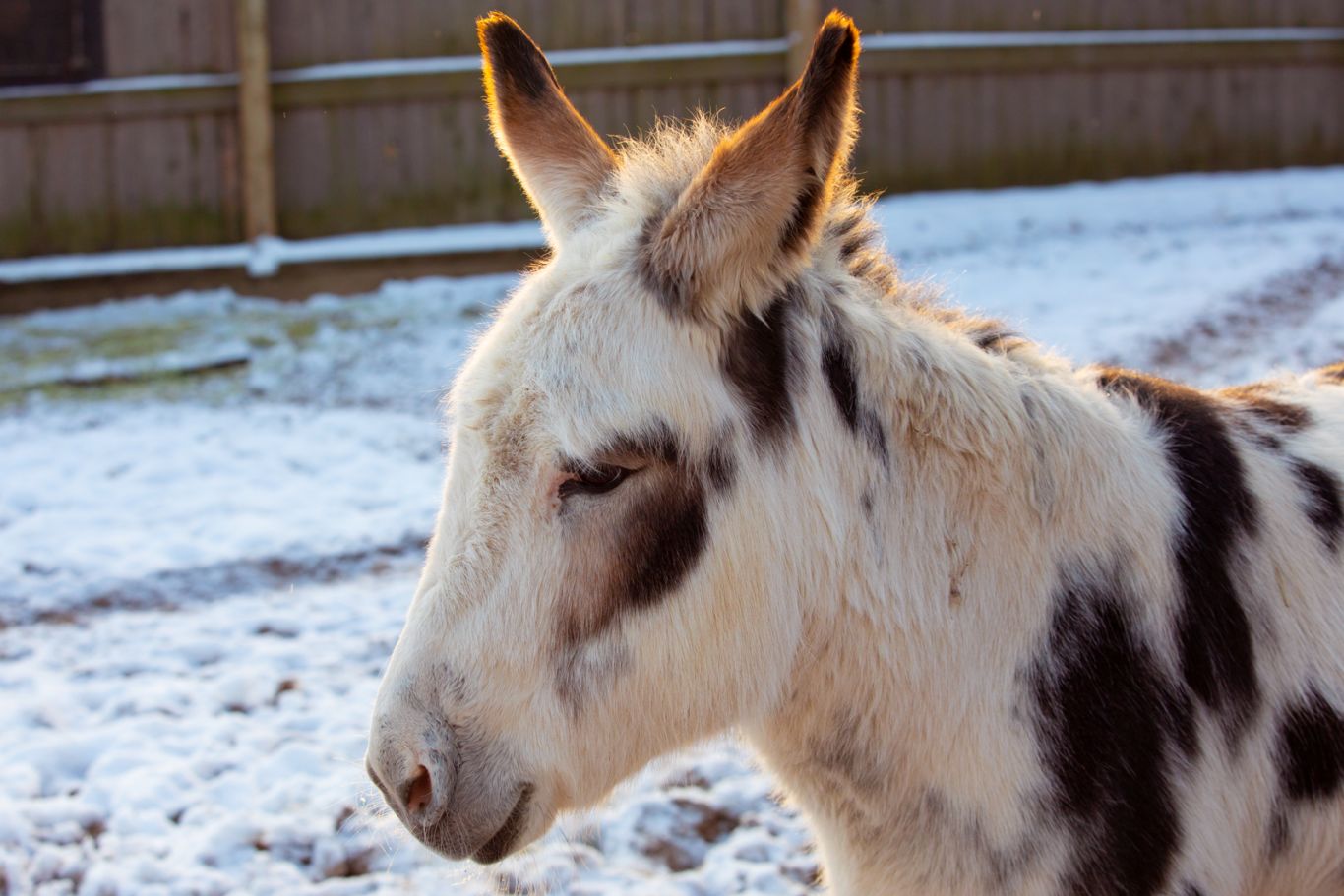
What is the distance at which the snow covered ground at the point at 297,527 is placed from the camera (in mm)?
3287

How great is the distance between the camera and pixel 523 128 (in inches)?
90.1

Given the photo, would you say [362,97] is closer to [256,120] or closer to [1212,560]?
[256,120]

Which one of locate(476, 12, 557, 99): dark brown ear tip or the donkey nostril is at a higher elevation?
locate(476, 12, 557, 99): dark brown ear tip

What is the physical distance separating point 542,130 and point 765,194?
637mm

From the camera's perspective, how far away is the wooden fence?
990 centimetres

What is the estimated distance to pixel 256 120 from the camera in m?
9.77

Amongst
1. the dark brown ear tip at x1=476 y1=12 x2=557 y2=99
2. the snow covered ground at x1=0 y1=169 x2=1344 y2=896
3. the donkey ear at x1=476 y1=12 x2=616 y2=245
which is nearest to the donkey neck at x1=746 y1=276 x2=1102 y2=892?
the snow covered ground at x1=0 y1=169 x2=1344 y2=896

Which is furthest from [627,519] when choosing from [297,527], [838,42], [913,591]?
[297,527]

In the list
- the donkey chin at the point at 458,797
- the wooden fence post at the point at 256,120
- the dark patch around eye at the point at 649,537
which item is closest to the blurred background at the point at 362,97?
the wooden fence post at the point at 256,120

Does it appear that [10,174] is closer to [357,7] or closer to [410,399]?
→ [357,7]

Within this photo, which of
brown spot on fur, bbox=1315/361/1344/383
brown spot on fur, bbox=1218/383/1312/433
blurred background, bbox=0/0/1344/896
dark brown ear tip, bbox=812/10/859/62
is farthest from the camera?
blurred background, bbox=0/0/1344/896

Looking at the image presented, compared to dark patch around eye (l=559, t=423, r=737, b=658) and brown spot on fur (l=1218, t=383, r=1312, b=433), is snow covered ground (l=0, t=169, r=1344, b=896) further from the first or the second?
brown spot on fur (l=1218, t=383, r=1312, b=433)

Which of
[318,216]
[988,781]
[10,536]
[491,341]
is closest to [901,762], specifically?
[988,781]

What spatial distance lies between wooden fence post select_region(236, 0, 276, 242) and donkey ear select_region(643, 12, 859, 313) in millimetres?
8719
